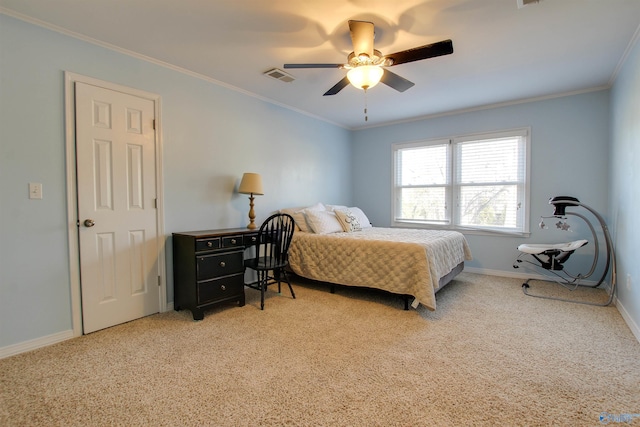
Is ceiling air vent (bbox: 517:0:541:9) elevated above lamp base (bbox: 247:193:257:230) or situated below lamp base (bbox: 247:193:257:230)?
above

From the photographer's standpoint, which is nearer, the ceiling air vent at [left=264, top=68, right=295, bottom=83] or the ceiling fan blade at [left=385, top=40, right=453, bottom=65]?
the ceiling fan blade at [left=385, top=40, right=453, bottom=65]

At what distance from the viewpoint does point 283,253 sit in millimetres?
3418

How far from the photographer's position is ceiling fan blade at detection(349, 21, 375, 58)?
2109mm

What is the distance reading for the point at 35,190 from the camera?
7.61 ft

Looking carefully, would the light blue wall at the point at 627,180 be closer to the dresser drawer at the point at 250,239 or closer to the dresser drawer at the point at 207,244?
the dresser drawer at the point at 250,239

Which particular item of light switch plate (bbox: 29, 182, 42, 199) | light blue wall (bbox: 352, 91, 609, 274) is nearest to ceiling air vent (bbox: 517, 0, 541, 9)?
light blue wall (bbox: 352, 91, 609, 274)

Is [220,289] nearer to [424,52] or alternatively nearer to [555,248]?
[424,52]

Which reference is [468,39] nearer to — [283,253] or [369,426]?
[283,253]

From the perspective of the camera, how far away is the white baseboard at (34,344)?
7.22 ft

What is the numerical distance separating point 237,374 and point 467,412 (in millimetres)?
1349

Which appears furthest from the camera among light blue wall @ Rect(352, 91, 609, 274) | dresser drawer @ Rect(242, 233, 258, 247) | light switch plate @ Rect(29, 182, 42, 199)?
light blue wall @ Rect(352, 91, 609, 274)

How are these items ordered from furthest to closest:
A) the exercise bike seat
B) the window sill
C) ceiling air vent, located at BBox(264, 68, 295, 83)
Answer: the window sill
the exercise bike seat
ceiling air vent, located at BBox(264, 68, 295, 83)

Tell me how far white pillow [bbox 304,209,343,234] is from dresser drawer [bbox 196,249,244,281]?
108cm

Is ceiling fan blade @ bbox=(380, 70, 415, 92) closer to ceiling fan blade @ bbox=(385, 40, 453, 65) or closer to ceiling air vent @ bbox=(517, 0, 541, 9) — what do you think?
ceiling fan blade @ bbox=(385, 40, 453, 65)
